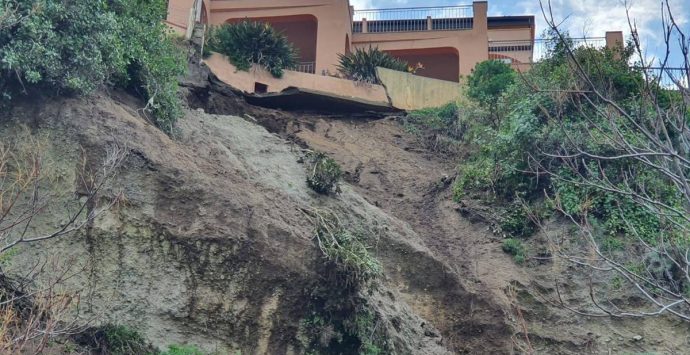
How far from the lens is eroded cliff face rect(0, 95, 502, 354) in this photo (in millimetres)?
10281

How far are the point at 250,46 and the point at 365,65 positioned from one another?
326 centimetres

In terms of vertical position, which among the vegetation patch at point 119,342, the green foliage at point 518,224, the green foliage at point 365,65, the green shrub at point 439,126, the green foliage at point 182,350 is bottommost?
the green foliage at point 182,350

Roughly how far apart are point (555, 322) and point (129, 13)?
878 centimetres

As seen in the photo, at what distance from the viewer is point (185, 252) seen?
10688 millimetres

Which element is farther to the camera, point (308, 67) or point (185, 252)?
point (308, 67)

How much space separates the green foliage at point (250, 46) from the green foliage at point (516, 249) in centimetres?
838

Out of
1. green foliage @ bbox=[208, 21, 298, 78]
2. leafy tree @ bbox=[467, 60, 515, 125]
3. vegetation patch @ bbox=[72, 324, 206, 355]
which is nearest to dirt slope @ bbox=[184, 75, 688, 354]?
green foliage @ bbox=[208, 21, 298, 78]

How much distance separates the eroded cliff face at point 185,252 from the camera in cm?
1028

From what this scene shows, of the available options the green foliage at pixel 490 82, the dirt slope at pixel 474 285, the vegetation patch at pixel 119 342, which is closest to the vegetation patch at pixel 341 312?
the vegetation patch at pixel 119 342

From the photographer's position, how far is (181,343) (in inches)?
405

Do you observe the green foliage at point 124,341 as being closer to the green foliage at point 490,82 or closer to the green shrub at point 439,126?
the green shrub at point 439,126

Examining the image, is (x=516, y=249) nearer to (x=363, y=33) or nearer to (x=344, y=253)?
(x=344, y=253)

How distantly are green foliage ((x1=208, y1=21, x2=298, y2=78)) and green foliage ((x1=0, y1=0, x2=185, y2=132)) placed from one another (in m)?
6.20

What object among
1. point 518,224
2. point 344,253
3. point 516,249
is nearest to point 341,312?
point 344,253
